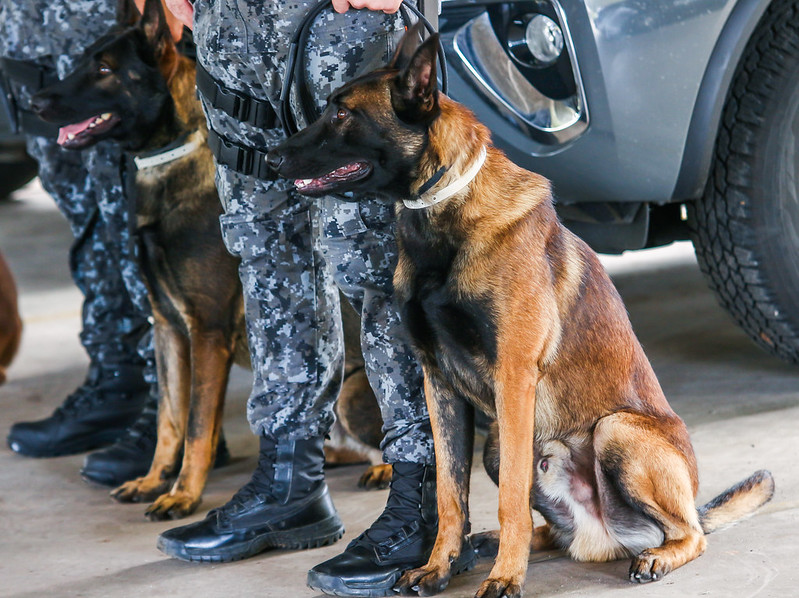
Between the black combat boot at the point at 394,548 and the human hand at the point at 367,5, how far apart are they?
3.31ft

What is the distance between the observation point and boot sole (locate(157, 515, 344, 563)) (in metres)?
2.48

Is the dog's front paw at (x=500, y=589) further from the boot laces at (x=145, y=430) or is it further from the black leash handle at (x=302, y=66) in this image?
the boot laces at (x=145, y=430)

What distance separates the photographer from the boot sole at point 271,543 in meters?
2.48

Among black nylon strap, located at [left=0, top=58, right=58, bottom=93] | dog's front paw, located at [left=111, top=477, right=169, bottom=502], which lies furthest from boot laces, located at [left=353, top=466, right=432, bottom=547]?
black nylon strap, located at [left=0, top=58, right=58, bottom=93]

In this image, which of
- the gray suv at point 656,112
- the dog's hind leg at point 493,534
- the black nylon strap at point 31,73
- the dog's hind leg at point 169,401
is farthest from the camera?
the black nylon strap at point 31,73

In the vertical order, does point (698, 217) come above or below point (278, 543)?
above

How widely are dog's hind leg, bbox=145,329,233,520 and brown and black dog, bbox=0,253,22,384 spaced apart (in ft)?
5.27

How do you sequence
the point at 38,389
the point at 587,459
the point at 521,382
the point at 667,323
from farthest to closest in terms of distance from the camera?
the point at 667,323 < the point at 38,389 < the point at 587,459 < the point at 521,382

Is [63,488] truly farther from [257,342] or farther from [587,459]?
[587,459]

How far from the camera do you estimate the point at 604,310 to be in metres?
2.34

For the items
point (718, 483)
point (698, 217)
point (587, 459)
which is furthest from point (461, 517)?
point (698, 217)

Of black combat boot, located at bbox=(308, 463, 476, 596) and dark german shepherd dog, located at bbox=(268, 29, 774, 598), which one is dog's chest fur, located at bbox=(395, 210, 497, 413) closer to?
dark german shepherd dog, located at bbox=(268, 29, 774, 598)

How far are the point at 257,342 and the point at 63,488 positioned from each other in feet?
3.21

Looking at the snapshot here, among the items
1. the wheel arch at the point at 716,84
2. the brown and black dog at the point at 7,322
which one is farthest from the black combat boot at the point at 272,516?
the brown and black dog at the point at 7,322
